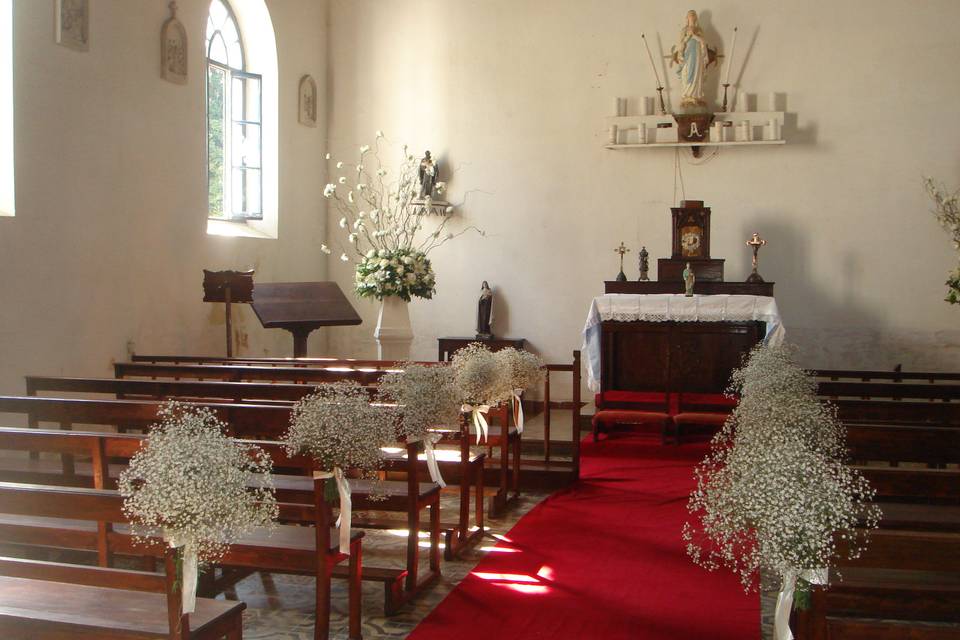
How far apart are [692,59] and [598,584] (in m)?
7.43

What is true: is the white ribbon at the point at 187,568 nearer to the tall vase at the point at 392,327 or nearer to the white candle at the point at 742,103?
the tall vase at the point at 392,327

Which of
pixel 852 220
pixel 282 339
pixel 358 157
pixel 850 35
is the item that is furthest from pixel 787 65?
pixel 282 339

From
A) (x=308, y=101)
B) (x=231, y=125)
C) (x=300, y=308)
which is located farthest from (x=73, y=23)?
(x=308, y=101)

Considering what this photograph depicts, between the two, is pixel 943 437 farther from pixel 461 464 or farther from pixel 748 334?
pixel 748 334

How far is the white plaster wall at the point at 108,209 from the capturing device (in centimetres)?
698

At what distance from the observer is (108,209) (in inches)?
312

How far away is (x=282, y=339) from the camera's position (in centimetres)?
1089

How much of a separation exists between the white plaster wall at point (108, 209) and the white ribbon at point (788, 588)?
601cm

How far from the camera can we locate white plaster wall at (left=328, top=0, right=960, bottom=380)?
10.1 meters

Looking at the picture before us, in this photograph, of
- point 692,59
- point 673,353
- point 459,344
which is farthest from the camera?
point 459,344

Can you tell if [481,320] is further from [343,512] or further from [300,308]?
[343,512]

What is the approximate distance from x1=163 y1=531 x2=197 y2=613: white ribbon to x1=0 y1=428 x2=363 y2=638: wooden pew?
2.89ft

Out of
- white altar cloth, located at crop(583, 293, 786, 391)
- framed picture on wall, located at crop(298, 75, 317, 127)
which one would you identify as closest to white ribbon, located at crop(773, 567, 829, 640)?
white altar cloth, located at crop(583, 293, 786, 391)

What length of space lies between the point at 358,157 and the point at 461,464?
7413mm
